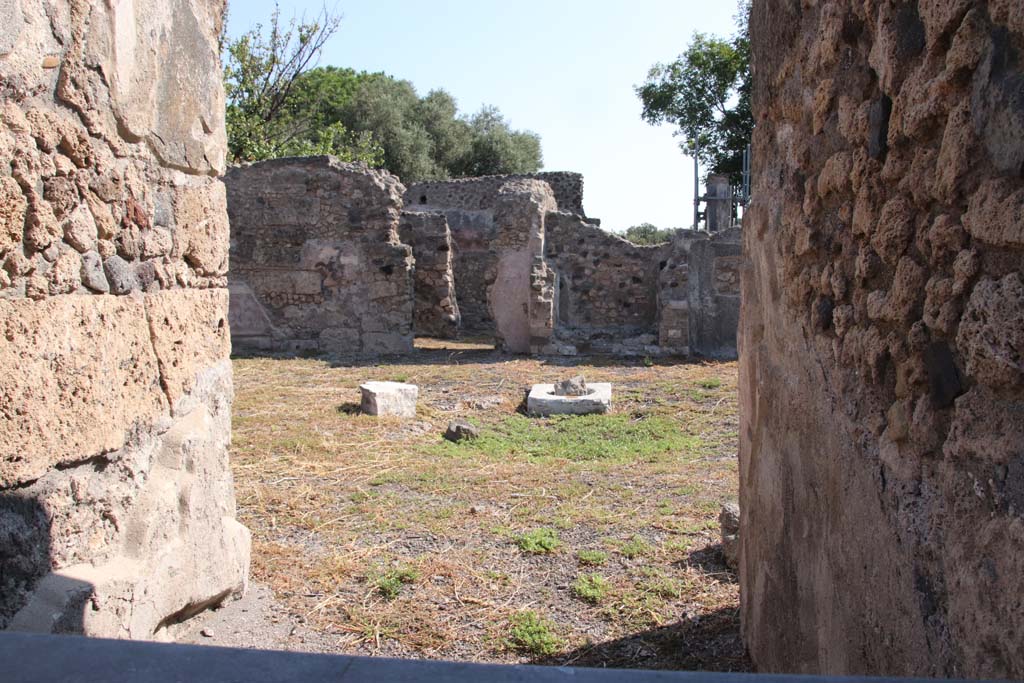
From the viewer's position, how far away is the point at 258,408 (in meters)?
7.34

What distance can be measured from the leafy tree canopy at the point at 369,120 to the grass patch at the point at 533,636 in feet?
53.0

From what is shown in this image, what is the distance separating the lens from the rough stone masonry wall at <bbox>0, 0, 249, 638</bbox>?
6.42ft

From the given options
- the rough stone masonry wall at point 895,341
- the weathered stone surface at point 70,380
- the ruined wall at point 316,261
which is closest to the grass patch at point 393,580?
the weathered stone surface at point 70,380

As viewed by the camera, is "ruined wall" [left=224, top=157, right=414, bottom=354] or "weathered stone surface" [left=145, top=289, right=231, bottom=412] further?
"ruined wall" [left=224, top=157, right=414, bottom=354]

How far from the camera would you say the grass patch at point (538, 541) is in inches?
155

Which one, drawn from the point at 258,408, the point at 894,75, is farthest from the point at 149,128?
the point at 258,408

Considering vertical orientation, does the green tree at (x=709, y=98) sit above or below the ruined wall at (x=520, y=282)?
above

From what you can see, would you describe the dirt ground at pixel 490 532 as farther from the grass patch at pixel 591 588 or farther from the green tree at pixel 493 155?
the green tree at pixel 493 155

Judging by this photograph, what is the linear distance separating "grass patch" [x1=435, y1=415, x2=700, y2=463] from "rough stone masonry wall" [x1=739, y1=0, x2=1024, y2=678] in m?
3.44

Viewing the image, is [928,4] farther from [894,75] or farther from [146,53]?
[146,53]

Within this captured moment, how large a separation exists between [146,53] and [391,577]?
2.27 metres

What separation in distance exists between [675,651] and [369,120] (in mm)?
26330

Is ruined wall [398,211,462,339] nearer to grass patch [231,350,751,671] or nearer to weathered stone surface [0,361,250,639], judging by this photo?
grass patch [231,350,751,671]

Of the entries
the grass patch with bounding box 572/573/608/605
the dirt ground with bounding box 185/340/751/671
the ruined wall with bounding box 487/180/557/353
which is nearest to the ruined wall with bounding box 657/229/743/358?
the ruined wall with bounding box 487/180/557/353
